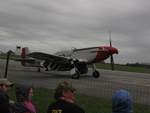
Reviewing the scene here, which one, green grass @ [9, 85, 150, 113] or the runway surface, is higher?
the runway surface

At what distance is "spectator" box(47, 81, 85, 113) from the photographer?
14.0 ft

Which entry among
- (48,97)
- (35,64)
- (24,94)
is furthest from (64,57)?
(24,94)

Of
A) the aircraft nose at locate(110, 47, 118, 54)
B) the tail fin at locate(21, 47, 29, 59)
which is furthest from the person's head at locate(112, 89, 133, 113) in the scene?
the tail fin at locate(21, 47, 29, 59)

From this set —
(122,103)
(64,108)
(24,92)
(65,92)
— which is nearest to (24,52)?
(24,92)

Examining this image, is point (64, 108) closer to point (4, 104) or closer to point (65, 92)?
point (65, 92)

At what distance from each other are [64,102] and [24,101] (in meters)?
1.14

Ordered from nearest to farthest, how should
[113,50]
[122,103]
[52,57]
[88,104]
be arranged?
[122,103] → [88,104] → [52,57] → [113,50]

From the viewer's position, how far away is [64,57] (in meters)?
26.9

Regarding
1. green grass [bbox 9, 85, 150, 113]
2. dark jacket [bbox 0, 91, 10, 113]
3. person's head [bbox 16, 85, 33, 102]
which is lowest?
green grass [bbox 9, 85, 150, 113]

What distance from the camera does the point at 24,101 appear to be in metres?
5.27

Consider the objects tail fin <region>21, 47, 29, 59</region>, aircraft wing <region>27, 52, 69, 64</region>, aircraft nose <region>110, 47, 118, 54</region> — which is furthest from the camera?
tail fin <region>21, 47, 29, 59</region>

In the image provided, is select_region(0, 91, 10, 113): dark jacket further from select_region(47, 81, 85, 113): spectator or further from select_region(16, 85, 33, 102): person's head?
select_region(47, 81, 85, 113): spectator

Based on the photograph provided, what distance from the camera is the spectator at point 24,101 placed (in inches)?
204

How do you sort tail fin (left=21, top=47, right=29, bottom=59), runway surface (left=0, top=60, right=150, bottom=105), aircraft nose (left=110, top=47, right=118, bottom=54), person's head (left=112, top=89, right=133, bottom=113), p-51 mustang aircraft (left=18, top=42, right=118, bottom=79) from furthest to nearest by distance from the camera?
tail fin (left=21, top=47, right=29, bottom=59) → aircraft nose (left=110, top=47, right=118, bottom=54) → p-51 mustang aircraft (left=18, top=42, right=118, bottom=79) → runway surface (left=0, top=60, right=150, bottom=105) → person's head (left=112, top=89, right=133, bottom=113)
